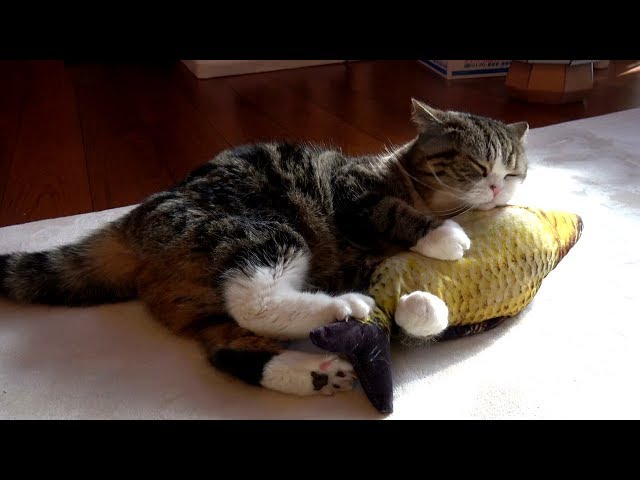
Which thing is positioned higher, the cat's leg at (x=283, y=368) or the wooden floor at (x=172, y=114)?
the wooden floor at (x=172, y=114)

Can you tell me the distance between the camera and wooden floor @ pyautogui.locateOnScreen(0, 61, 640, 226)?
1.97 metres

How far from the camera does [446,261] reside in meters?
1.09

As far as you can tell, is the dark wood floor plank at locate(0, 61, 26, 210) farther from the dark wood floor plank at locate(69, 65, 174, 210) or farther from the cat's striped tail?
the cat's striped tail

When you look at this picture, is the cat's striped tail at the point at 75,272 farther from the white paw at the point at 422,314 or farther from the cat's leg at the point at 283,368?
the white paw at the point at 422,314

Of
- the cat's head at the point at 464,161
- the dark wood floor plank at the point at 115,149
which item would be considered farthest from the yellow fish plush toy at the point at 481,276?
the dark wood floor plank at the point at 115,149

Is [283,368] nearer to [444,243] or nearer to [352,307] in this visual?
[352,307]

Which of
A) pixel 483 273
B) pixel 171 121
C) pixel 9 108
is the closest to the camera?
pixel 483 273

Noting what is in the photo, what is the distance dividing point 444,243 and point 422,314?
180 millimetres

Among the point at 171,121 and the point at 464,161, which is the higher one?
the point at 464,161

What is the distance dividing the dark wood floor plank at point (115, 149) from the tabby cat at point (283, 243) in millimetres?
586

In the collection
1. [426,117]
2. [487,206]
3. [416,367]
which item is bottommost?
[416,367]

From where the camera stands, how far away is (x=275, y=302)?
1037 mm

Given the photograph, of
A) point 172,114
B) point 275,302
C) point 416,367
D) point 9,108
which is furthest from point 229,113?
point 416,367

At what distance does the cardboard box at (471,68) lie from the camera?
10.0 feet
